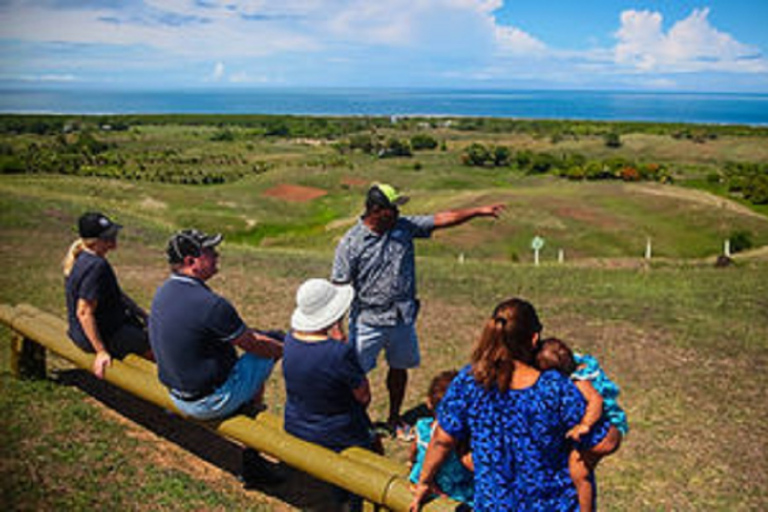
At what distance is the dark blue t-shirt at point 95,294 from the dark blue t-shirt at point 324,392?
87.4 inches

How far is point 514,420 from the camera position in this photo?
362cm

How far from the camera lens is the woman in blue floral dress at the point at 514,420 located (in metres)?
3.55

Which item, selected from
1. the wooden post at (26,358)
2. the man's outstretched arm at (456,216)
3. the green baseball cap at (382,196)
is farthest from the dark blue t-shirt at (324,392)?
the wooden post at (26,358)

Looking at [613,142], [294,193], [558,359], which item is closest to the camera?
[558,359]

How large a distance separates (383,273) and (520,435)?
2.98 meters

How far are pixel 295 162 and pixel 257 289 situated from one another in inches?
3049

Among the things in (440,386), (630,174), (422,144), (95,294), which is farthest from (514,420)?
(422,144)

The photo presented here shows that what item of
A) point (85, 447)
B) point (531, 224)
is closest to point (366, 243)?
point (85, 447)

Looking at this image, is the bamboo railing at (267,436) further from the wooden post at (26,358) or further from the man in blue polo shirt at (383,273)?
the man in blue polo shirt at (383,273)

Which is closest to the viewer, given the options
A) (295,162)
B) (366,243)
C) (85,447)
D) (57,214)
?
(85,447)

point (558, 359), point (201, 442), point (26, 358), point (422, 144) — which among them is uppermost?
point (422, 144)

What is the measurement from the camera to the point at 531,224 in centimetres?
3772

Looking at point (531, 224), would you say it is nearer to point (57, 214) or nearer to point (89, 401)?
point (57, 214)

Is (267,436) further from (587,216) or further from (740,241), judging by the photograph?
(587,216)
